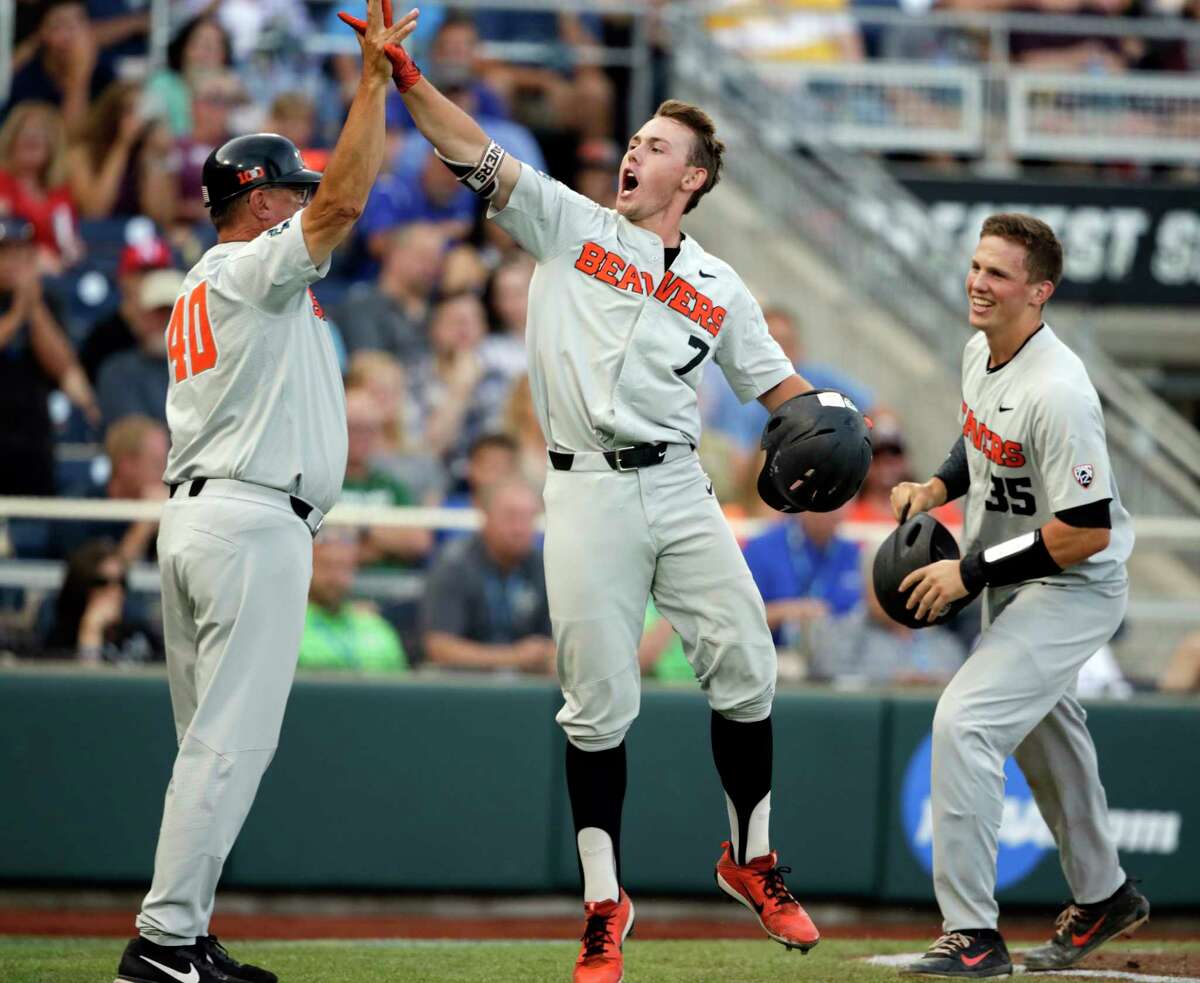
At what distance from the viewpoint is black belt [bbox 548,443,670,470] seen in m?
5.20

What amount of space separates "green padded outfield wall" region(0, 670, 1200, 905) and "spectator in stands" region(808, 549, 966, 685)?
0.62ft

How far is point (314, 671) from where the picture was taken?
8.05 m

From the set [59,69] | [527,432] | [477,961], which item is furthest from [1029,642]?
[59,69]

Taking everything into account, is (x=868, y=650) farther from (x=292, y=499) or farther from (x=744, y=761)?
(x=292, y=499)

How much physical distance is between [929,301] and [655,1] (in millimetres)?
3526

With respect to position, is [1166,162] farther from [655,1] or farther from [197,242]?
[197,242]

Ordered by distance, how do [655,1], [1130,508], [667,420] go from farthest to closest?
[655,1], [1130,508], [667,420]

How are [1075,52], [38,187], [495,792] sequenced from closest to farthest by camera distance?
[495,792]
[38,187]
[1075,52]

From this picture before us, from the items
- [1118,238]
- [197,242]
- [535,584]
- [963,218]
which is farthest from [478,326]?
[1118,238]

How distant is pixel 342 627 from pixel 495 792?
1019mm

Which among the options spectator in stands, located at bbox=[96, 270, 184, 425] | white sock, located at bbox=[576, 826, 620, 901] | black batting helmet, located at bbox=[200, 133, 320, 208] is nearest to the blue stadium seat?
spectator in stands, located at bbox=[96, 270, 184, 425]

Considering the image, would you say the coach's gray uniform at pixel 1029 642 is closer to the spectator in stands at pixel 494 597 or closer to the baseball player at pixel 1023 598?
the baseball player at pixel 1023 598

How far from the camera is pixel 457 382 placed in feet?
34.5

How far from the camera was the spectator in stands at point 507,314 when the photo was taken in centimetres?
1083
